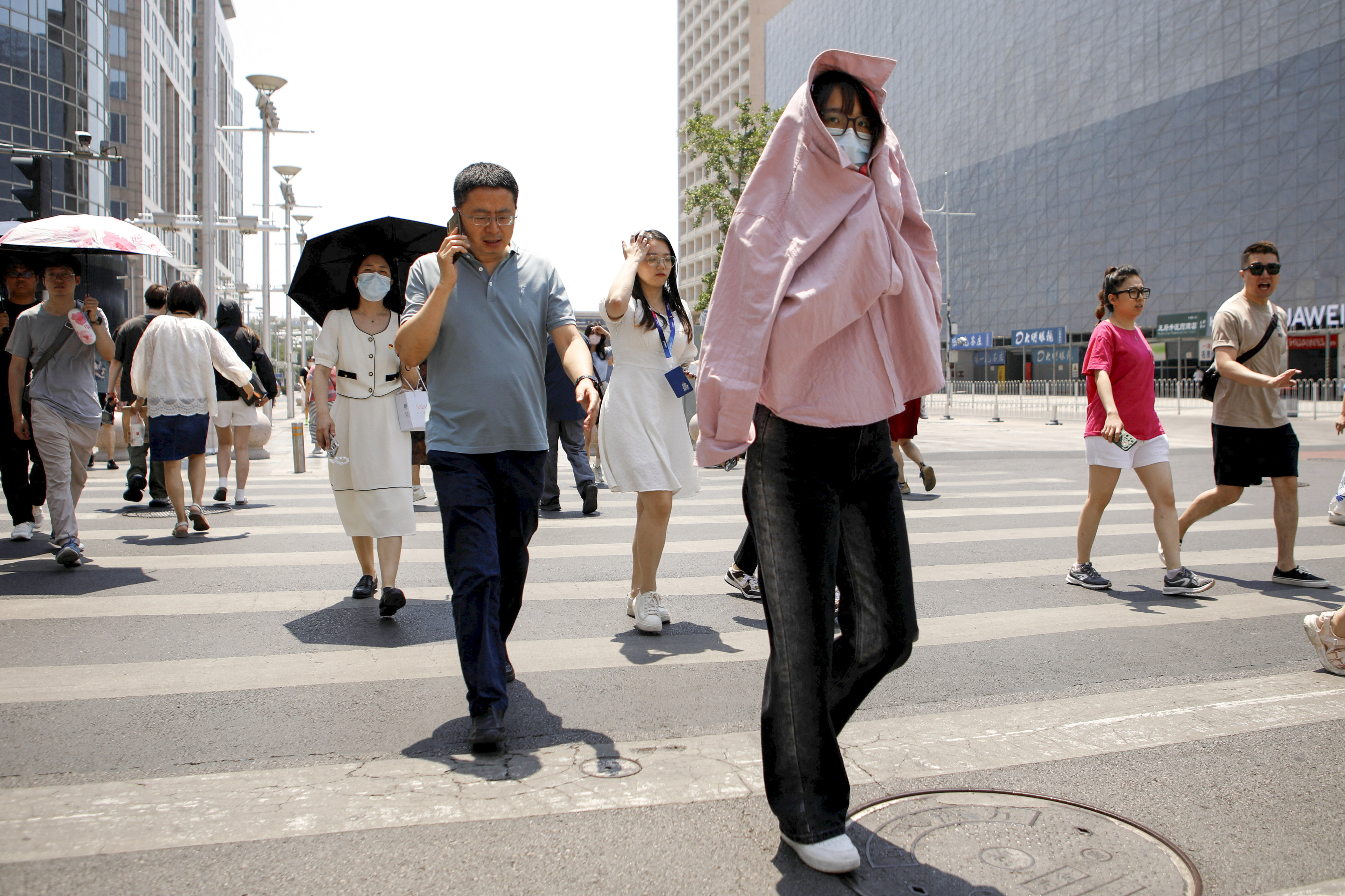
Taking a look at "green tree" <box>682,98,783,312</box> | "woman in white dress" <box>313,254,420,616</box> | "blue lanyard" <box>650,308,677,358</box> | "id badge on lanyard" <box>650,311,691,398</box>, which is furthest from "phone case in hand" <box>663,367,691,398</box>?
"green tree" <box>682,98,783,312</box>

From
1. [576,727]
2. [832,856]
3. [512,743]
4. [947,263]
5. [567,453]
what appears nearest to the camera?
[832,856]

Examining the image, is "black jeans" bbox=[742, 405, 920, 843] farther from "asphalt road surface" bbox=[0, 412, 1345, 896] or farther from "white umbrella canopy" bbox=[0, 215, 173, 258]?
"white umbrella canopy" bbox=[0, 215, 173, 258]

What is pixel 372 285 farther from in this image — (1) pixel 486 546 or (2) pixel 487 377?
(1) pixel 486 546

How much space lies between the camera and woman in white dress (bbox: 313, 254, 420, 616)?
509cm

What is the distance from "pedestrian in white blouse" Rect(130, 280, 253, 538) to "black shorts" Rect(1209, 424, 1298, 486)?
6999mm

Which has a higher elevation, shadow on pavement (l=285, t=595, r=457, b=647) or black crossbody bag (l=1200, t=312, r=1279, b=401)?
black crossbody bag (l=1200, t=312, r=1279, b=401)

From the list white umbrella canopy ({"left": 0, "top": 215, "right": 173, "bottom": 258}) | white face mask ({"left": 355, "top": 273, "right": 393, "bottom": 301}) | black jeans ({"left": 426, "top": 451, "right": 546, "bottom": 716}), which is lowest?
black jeans ({"left": 426, "top": 451, "right": 546, "bottom": 716})

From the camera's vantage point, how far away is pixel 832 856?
2420mm

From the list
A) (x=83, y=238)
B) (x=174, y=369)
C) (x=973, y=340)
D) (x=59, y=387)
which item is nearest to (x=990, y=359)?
(x=973, y=340)

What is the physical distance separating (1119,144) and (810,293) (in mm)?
57374

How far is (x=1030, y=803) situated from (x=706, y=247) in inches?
4030

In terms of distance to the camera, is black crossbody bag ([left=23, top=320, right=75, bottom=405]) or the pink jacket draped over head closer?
the pink jacket draped over head

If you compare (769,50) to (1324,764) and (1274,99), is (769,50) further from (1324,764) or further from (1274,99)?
(1324,764)

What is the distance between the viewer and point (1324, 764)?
3141 mm
